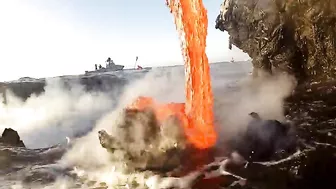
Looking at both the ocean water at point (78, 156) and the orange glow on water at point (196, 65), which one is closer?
the ocean water at point (78, 156)

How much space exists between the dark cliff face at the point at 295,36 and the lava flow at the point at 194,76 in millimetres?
21549

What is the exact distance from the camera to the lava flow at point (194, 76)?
16844 millimetres

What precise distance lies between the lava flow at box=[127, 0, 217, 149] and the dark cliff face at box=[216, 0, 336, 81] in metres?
21.5

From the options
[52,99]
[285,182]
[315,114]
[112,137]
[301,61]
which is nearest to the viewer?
[285,182]

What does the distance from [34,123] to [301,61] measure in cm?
3484

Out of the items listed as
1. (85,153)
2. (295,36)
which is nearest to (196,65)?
(85,153)

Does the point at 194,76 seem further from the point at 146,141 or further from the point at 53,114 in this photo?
the point at 53,114

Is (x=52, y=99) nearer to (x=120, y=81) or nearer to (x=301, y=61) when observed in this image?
(x=120, y=81)

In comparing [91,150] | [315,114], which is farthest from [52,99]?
[315,114]

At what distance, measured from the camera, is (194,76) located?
17484mm

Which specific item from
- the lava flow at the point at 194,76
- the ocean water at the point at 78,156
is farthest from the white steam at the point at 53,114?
the lava flow at the point at 194,76

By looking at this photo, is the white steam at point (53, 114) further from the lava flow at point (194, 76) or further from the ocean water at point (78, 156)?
the lava flow at point (194, 76)

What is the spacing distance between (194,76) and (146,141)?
4681 mm

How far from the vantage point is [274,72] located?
39125 mm
